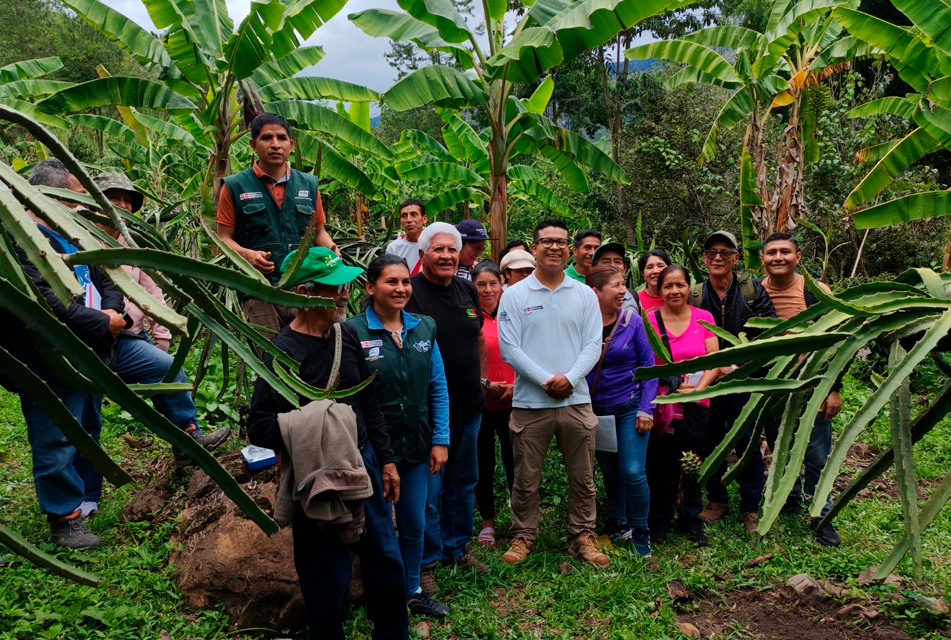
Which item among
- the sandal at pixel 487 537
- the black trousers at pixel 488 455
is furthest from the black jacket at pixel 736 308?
the sandal at pixel 487 537

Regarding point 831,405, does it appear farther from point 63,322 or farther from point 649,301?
point 63,322

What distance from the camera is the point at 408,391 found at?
3.43 metres

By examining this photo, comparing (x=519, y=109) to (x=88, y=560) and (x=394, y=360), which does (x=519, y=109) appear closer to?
(x=394, y=360)

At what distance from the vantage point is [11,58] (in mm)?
22406

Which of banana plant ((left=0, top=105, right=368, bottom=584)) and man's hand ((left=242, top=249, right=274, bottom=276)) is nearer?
banana plant ((left=0, top=105, right=368, bottom=584))

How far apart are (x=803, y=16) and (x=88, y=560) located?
7.39m

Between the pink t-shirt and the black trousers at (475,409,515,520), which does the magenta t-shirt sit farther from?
the black trousers at (475,409,515,520)

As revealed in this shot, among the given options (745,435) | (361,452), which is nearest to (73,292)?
(361,452)

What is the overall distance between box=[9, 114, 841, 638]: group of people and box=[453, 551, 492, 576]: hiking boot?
0.04 metres

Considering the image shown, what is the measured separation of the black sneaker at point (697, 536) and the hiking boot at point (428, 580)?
1.81 metres

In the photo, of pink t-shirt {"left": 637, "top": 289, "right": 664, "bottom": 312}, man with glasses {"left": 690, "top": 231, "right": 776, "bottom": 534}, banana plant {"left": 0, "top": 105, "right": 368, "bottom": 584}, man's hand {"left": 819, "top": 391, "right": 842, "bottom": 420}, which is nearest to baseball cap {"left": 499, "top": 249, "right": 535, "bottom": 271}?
pink t-shirt {"left": 637, "top": 289, "right": 664, "bottom": 312}

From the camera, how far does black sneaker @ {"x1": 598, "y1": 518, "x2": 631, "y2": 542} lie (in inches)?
179

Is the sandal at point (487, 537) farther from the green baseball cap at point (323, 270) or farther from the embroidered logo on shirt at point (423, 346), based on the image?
the green baseball cap at point (323, 270)

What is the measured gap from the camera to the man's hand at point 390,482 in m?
3.08
